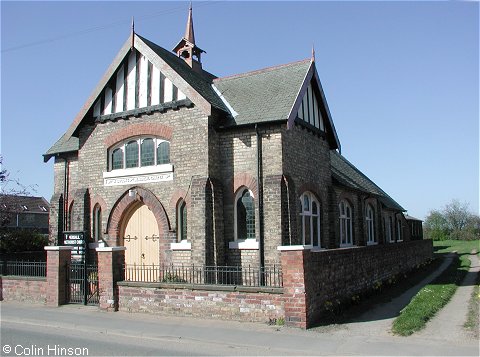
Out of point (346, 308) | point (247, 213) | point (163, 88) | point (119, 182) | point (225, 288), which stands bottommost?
point (346, 308)

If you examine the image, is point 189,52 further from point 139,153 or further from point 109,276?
point 109,276

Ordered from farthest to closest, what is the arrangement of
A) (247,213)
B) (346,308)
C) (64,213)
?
(64,213), (247,213), (346,308)

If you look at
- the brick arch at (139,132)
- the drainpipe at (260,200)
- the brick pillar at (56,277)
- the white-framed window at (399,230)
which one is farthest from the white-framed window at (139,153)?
the white-framed window at (399,230)

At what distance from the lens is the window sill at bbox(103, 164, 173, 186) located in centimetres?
1667

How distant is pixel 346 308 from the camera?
1354 cm

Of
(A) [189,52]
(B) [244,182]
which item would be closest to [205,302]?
Answer: (B) [244,182]

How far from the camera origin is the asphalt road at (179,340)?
9.27m

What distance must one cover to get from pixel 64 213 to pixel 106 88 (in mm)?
6104

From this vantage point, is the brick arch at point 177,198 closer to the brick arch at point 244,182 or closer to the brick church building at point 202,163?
the brick church building at point 202,163

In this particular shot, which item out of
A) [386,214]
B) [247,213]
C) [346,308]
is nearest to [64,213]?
[247,213]

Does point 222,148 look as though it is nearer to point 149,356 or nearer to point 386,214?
point 149,356

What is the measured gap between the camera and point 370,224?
2797 centimetres

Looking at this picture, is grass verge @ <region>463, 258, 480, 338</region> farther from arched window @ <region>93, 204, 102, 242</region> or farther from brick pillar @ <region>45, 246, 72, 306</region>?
arched window @ <region>93, 204, 102, 242</region>

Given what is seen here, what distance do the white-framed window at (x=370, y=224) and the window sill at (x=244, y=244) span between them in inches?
530
